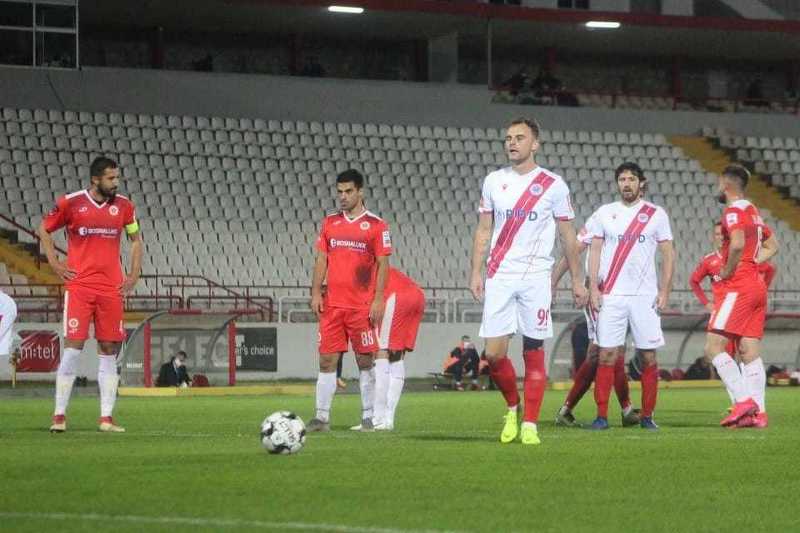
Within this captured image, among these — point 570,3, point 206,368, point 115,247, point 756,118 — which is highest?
point 570,3

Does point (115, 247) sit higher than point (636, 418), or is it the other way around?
point (115, 247)

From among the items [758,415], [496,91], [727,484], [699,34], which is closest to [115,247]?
[758,415]

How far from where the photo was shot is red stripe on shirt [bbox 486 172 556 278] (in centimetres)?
1154

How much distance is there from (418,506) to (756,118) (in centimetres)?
3984

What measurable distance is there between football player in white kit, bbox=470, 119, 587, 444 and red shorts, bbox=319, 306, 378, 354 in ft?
7.22

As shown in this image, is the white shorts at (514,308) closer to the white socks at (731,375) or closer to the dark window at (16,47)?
the white socks at (731,375)

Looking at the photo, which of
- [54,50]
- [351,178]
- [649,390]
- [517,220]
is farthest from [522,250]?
[54,50]

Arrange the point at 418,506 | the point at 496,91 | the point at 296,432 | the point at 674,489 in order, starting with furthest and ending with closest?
the point at 496,91 → the point at 296,432 → the point at 674,489 → the point at 418,506

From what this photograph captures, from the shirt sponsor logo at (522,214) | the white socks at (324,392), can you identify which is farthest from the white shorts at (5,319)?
the shirt sponsor logo at (522,214)

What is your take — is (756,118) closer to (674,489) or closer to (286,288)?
(286,288)

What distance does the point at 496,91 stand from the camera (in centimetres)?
4309

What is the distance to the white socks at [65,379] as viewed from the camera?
44.0ft

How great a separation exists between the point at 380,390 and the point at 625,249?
7.75 ft

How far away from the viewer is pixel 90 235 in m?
13.6
